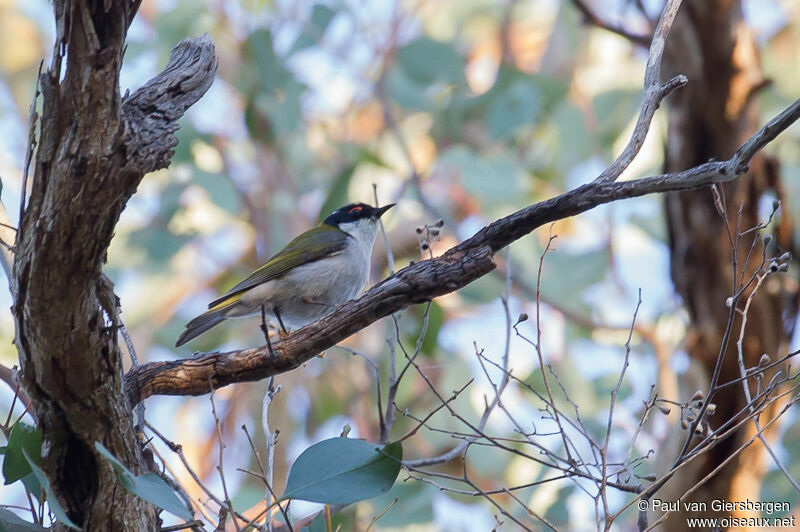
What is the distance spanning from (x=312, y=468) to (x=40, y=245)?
3.26ft

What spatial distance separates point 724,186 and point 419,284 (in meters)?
3.32

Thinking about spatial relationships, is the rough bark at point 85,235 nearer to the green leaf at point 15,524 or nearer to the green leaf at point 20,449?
the green leaf at point 20,449

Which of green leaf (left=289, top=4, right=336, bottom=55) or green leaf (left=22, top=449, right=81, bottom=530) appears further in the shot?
green leaf (left=289, top=4, right=336, bottom=55)

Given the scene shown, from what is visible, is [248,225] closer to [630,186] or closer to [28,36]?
[28,36]

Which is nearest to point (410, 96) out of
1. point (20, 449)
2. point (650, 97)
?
point (650, 97)

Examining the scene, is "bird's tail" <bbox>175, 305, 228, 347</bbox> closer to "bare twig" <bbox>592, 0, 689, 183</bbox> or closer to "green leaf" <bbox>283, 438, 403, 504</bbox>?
"green leaf" <bbox>283, 438, 403, 504</bbox>

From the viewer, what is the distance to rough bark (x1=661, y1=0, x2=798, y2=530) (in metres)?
4.96

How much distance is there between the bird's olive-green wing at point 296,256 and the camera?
4562mm

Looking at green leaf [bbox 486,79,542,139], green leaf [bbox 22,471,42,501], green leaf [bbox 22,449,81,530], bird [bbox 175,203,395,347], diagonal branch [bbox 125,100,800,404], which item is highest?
green leaf [bbox 486,79,542,139]

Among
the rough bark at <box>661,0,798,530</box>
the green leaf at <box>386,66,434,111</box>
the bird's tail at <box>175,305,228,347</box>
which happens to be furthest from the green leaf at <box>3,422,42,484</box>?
the green leaf at <box>386,66,434,111</box>

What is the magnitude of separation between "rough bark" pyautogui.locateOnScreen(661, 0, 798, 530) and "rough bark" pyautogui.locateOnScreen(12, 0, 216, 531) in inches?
144

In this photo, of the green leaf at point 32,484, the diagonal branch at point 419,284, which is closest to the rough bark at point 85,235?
the green leaf at point 32,484

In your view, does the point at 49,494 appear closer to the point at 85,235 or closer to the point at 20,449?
the point at 20,449

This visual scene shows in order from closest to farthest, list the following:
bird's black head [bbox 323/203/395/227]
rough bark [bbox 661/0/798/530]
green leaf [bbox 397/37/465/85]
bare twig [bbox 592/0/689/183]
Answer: bare twig [bbox 592/0/689/183]
rough bark [bbox 661/0/798/530]
bird's black head [bbox 323/203/395/227]
green leaf [bbox 397/37/465/85]
